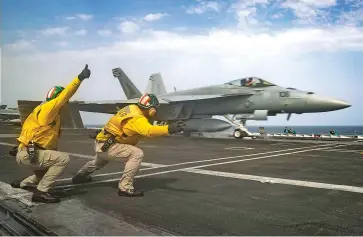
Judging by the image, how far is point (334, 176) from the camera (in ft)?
21.3

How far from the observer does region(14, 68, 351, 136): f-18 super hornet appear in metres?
18.0

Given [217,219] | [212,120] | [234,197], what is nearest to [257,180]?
[234,197]

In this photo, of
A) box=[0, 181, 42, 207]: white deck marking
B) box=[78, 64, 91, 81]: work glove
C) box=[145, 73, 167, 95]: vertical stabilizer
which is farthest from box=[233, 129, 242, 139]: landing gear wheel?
box=[78, 64, 91, 81]: work glove

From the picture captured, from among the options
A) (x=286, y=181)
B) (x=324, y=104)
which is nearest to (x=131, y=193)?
(x=286, y=181)

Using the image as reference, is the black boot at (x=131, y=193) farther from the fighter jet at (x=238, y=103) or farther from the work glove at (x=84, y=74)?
the fighter jet at (x=238, y=103)

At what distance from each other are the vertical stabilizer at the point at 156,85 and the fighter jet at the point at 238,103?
808 centimetres

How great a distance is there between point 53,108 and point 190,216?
255 cm

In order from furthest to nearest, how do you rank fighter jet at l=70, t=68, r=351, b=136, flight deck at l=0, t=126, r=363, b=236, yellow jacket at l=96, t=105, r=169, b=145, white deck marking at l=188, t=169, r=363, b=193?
fighter jet at l=70, t=68, r=351, b=136
white deck marking at l=188, t=169, r=363, b=193
yellow jacket at l=96, t=105, r=169, b=145
flight deck at l=0, t=126, r=363, b=236

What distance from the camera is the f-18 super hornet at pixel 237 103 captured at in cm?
1803

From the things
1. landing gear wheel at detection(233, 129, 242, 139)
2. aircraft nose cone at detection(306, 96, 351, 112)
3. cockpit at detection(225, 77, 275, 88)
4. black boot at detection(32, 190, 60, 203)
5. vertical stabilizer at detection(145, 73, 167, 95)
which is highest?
vertical stabilizer at detection(145, 73, 167, 95)

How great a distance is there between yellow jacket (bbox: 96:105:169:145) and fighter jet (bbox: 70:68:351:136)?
566 inches

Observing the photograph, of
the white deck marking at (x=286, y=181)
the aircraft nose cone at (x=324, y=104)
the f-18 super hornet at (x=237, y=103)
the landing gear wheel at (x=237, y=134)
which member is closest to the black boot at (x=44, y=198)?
the white deck marking at (x=286, y=181)

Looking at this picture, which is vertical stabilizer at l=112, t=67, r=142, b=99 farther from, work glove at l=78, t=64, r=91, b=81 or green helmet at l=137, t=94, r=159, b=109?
work glove at l=78, t=64, r=91, b=81

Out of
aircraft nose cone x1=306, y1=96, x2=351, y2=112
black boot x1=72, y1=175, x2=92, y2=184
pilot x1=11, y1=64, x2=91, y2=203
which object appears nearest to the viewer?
pilot x1=11, y1=64, x2=91, y2=203
